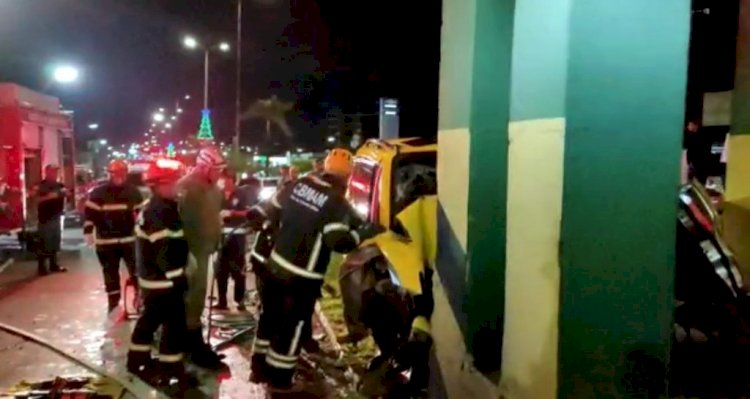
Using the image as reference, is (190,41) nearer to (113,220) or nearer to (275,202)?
(113,220)

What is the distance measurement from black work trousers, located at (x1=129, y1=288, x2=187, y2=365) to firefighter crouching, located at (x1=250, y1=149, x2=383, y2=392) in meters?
0.88

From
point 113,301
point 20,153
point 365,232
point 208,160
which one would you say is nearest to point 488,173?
point 365,232

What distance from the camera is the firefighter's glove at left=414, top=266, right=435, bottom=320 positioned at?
23.8ft

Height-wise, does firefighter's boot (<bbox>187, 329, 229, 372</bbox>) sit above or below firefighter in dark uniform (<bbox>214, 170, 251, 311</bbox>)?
below

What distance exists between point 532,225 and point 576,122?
68 centimetres

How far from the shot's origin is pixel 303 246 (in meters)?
7.00

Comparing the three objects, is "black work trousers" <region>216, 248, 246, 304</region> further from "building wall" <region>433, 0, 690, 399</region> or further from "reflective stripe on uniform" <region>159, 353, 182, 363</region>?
"building wall" <region>433, 0, 690, 399</region>

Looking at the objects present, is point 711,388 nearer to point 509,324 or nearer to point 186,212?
point 509,324

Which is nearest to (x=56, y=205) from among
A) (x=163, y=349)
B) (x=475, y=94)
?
(x=163, y=349)

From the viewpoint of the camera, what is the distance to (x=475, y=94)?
5984mm

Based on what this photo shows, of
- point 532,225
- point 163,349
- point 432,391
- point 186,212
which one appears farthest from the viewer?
point 186,212

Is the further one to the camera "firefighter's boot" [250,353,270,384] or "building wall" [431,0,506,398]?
"firefighter's boot" [250,353,270,384]

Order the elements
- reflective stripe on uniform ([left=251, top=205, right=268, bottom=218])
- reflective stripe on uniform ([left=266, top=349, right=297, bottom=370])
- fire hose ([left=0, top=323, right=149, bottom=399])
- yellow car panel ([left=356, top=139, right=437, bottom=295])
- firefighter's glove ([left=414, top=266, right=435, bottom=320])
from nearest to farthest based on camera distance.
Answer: fire hose ([left=0, top=323, right=149, bottom=399]) → yellow car panel ([left=356, top=139, right=437, bottom=295]) → reflective stripe on uniform ([left=266, top=349, right=297, bottom=370]) → firefighter's glove ([left=414, top=266, right=435, bottom=320]) → reflective stripe on uniform ([left=251, top=205, right=268, bottom=218])

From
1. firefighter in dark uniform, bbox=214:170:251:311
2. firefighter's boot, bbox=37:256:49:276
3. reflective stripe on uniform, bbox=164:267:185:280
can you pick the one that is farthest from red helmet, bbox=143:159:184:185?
firefighter's boot, bbox=37:256:49:276
